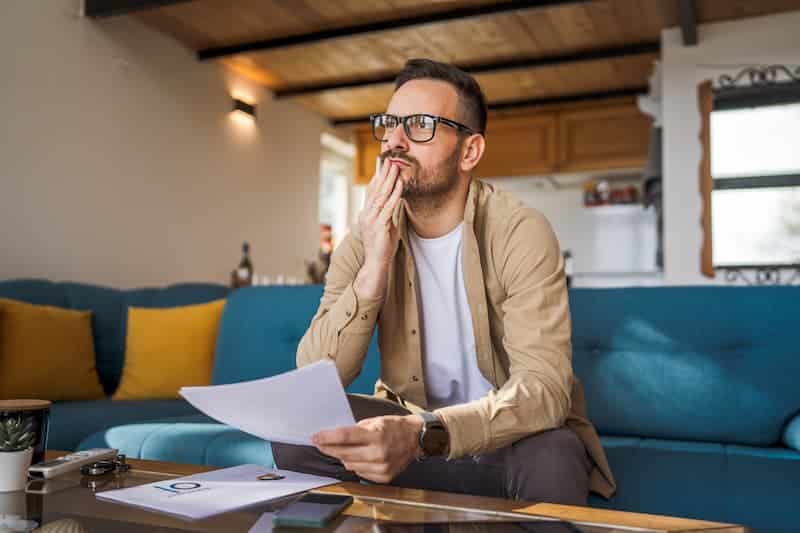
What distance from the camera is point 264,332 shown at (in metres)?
2.31

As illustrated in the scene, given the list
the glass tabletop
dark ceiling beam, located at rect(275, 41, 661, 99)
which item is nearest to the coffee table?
the glass tabletop

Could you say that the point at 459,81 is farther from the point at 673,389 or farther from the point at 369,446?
the point at 673,389

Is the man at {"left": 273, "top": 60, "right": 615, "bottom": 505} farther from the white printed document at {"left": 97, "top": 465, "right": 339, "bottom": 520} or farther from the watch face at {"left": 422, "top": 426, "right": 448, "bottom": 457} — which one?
the white printed document at {"left": 97, "top": 465, "right": 339, "bottom": 520}

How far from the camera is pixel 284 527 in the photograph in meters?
0.78

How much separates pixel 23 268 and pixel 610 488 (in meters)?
3.09

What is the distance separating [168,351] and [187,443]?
1.05m

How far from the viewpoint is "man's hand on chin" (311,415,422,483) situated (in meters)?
0.89

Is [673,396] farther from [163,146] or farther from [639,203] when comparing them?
[639,203]

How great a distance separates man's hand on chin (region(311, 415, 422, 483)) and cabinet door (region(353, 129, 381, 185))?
5812mm

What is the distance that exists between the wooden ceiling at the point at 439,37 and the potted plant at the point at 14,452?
121 inches

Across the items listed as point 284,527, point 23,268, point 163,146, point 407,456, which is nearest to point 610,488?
point 407,456

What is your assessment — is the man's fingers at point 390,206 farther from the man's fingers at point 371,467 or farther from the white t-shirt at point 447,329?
the man's fingers at point 371,467

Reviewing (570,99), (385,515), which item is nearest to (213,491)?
(385,515)

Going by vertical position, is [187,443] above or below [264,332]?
below
